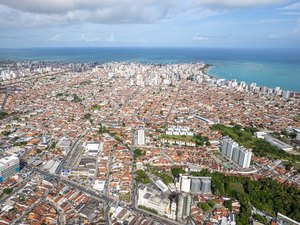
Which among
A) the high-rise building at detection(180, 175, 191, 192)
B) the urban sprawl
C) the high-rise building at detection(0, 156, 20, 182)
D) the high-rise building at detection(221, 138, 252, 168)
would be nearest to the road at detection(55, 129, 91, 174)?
the urban sprawl

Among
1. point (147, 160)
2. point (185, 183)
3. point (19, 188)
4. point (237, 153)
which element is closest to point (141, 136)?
point (147, 160)

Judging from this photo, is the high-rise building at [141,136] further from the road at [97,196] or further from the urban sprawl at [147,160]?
the road at [97,196]

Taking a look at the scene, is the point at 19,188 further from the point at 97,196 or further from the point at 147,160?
the point at 147,160

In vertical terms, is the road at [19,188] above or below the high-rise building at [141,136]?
below

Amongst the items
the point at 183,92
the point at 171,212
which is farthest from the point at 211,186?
the point at 183,92

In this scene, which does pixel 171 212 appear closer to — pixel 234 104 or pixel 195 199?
pixel 195 199

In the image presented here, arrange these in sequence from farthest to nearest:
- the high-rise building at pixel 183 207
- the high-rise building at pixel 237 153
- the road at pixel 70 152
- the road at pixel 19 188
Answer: the high-rise building at pixel 237 153 → the road at pixel 70 152 → the road at pixel 19 188 → the high-rise building at pixel 183 207

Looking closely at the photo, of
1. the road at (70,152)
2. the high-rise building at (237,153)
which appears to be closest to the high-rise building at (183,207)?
the high-rise building at (237,153)
